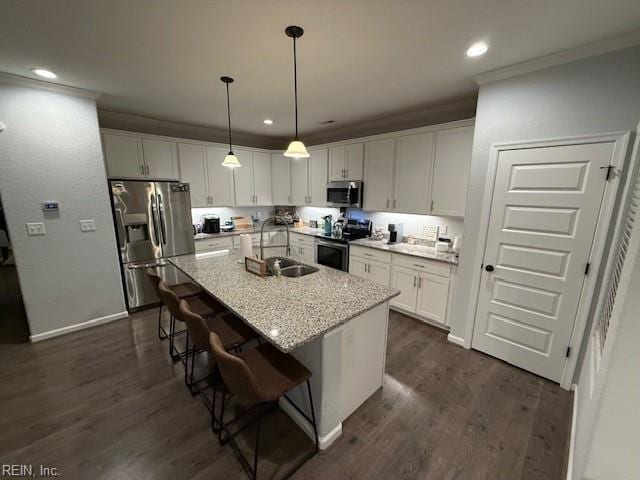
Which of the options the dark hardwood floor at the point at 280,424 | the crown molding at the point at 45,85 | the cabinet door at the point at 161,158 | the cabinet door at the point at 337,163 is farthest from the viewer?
the cabinet door at the point at 337,163

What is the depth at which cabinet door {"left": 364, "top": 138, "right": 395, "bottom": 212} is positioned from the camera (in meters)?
3.57

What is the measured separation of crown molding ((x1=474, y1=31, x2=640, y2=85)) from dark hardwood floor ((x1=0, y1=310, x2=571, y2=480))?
2609 mm

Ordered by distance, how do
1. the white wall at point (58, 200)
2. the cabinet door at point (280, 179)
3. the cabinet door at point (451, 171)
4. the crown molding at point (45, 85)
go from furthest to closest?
the cabinet door at point (280, 179)
the cabinet door at point (451, 171)
the white wall at point (58, 200)
the crown molding at point (45, 85)

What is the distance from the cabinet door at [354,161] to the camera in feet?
12.7

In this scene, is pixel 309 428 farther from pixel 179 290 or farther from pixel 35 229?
pixel 35 229

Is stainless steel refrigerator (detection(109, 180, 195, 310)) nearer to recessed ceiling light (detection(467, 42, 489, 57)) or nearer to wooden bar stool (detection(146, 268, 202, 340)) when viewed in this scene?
wooden bar stool (detection(146, 268, 202, 340))

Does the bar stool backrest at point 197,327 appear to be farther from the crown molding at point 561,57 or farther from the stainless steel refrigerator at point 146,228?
the crown molding at point 561,57

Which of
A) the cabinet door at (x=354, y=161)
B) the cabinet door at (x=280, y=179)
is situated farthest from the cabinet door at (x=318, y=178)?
the cabinet door at (x=280, y=179)

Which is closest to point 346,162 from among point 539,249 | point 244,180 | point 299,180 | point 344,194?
point 344,194

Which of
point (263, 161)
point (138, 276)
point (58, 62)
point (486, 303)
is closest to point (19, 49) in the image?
point (58, 62)

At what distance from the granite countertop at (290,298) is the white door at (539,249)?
1.27 m

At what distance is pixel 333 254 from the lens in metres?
4.09

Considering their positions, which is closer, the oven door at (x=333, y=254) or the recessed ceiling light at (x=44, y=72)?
the recessed ceiling light at (x=44, y=72)

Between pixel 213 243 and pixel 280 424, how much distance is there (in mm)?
3052
